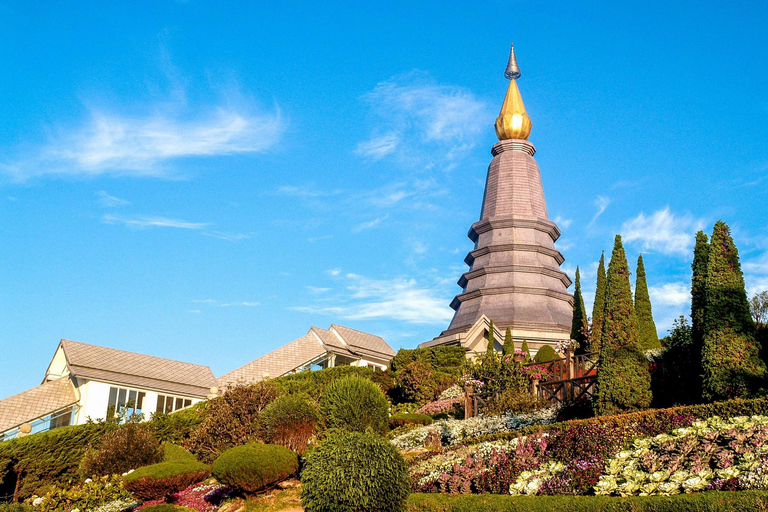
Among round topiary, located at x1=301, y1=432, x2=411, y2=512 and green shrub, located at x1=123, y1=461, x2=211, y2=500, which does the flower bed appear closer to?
round topiary, located at x1=301, y1=432, x2=411, y2=512

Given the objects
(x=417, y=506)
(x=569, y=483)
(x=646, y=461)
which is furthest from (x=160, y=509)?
(x=646, y=461)

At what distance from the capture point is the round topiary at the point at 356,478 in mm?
15430

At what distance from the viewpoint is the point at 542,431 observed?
18.0 m

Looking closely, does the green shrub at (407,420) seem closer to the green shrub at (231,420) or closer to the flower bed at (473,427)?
the flower bed at (473,427)

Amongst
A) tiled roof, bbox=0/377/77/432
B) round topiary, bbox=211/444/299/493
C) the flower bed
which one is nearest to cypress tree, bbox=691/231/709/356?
the flower bed

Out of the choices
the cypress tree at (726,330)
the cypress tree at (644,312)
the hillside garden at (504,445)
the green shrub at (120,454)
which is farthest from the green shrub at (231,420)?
the cypress tree at (644,312)

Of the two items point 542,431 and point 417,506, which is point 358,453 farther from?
point 542,431

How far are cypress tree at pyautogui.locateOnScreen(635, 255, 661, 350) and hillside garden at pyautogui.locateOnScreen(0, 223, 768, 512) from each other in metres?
5.97

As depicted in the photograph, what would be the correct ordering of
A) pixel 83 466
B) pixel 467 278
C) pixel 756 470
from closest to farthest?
pixel 756 470 → pixel 83 466 → pixel 467 278

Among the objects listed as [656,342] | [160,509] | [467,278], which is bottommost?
[160,509]

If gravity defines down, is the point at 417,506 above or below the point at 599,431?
below

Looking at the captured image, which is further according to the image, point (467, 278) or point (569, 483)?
point (467, 278)

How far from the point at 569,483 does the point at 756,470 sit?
393 cm

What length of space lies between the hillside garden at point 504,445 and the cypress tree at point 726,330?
0.03 meters
